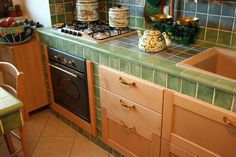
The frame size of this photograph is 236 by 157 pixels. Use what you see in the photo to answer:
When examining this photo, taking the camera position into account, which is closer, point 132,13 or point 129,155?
point 129,155

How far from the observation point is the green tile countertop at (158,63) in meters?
1.24

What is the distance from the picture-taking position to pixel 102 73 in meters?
1.82

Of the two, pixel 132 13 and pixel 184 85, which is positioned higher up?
pixel 132 13

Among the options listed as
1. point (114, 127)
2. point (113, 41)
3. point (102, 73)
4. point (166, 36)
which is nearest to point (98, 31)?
point (113, 41)

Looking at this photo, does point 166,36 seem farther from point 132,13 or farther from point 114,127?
point 114,127

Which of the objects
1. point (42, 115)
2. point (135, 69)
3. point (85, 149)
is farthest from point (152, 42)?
point (42, 115)

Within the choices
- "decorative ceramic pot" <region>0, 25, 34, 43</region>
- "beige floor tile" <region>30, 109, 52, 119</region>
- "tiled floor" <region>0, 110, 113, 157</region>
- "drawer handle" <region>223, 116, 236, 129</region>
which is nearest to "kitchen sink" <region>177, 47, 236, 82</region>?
"drawer handle" <region>223, 116, 236, 129</region>

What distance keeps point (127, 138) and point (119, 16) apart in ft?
3.13

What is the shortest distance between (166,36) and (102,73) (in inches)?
20.3

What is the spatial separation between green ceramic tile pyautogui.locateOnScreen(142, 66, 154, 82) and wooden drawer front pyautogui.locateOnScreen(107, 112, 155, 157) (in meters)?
0.36

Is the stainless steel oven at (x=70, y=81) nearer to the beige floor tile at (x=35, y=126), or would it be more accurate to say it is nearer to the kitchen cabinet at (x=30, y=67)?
the kitchen cabinet at (x=30, y=67)

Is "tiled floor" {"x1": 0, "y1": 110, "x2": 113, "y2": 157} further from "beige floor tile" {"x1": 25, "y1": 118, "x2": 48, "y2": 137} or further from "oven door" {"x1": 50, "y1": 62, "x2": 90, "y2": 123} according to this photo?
"oven door" {"x1": 50, "y1": 62, "x2": 90, "y2": 123}

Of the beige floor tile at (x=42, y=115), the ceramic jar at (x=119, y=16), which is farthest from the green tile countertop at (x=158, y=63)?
the beige floor tile at (x=42, y=115)

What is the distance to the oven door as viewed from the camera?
6.75ft
